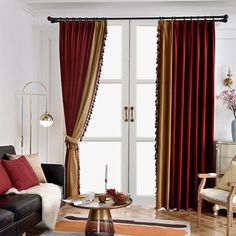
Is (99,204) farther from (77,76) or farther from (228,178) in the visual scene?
(77,76)

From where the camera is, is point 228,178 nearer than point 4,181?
No

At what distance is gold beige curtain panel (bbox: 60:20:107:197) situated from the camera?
232 inches

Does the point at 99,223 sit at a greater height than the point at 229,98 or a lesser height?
lesser

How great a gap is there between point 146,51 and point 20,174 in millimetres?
2607

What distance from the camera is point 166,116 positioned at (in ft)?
19.0

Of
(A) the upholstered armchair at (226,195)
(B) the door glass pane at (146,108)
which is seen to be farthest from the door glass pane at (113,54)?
(A) the upholstered armchair at (226,195)

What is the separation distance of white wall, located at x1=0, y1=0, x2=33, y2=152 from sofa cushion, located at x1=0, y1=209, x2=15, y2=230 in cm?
168

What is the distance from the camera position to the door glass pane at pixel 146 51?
6.06m

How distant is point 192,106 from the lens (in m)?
5.76

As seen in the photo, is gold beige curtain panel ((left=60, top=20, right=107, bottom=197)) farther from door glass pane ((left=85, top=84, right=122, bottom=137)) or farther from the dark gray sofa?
the dark gray sofa

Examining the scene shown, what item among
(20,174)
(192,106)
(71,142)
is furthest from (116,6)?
(20,174)

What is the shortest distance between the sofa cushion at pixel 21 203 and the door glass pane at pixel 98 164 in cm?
182

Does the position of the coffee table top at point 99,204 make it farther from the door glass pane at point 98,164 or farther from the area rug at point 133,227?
the door glass pane at point 98,164

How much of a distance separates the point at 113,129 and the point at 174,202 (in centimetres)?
132
